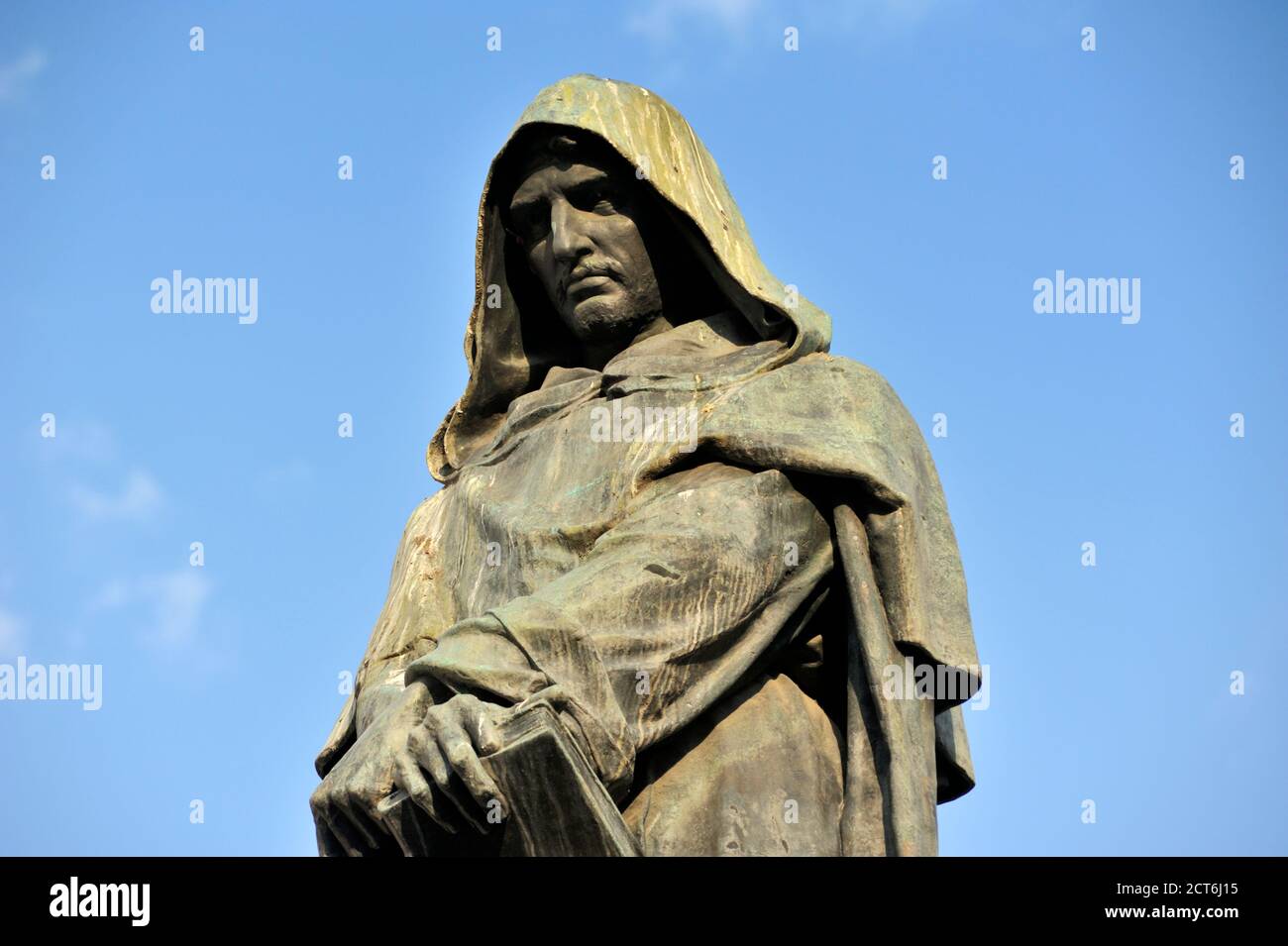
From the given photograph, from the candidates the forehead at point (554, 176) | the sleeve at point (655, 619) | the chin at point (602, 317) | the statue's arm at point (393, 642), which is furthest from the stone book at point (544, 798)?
the forehead at point (554, 176)

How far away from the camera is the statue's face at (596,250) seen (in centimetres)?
1215

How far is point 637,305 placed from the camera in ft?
40.1

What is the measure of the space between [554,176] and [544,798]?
3641 millimetres

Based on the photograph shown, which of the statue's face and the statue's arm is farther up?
the statue's face

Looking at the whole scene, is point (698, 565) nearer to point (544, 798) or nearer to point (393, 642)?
point (544, 798)

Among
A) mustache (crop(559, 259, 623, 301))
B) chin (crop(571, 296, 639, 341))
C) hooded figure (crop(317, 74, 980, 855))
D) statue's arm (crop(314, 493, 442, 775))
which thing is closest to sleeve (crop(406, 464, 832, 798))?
hooded figure (crop(317, 74, 980, 855))

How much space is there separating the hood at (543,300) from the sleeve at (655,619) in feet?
3.17

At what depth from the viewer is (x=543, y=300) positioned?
12.8 metres

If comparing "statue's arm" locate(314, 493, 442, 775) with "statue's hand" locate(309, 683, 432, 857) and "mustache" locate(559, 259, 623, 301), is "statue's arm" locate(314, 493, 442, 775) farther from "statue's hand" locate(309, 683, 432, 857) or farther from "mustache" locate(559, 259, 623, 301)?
"mustache" locate(559, 259, 623, 301)

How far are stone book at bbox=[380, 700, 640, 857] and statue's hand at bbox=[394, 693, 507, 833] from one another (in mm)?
40

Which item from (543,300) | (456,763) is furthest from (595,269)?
(456,763)

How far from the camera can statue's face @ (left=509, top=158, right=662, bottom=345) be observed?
478 inches
